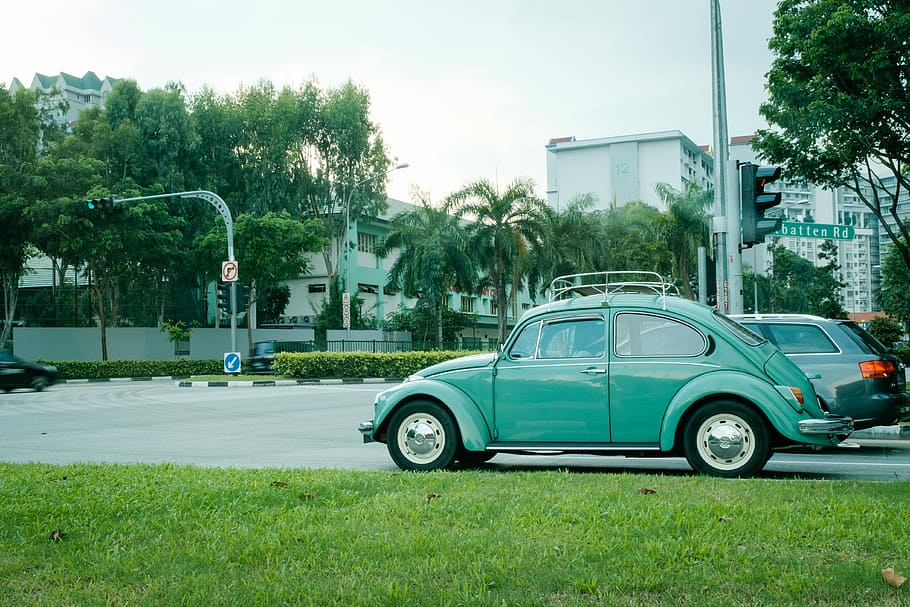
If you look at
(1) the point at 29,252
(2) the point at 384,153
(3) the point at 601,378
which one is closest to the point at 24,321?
(1) the point at 29,252

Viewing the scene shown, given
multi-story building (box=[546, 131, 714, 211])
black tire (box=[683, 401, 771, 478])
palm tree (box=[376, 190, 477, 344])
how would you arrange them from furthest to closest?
multi-story building (box=[546, 131, 714, 211])
palm tree (box=[376, 190, 477, 344])
black tire (box=[683, 401, 771, 478])

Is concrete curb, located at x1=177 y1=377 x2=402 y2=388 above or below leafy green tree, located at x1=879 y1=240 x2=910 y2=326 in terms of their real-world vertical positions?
below

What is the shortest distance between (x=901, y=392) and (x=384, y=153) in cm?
4221

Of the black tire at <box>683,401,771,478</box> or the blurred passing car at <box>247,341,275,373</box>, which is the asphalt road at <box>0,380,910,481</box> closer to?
the black tire at <box>683,401,771,478</box>

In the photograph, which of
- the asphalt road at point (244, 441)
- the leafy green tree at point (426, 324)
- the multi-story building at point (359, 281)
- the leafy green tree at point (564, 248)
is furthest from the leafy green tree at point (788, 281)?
the asphalt road at point (244, 441)

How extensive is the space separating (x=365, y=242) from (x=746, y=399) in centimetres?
4979

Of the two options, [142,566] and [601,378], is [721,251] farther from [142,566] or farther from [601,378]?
[142,566]

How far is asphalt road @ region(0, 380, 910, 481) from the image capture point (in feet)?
31.1

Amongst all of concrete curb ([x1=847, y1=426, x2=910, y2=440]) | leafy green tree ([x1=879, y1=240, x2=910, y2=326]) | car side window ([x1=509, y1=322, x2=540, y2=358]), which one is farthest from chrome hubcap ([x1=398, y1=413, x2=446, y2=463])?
leafy green tree ([x1=879, y1=240, x2=910, y2=326])

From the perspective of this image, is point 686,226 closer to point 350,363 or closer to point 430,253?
point 430,253

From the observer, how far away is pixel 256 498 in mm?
6383

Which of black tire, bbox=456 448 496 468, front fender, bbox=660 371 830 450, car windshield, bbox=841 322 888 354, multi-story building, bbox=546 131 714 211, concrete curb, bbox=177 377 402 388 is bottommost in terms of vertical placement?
concrete curb, bbox=177 377 402 388

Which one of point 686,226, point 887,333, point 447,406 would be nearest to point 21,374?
point 447,406

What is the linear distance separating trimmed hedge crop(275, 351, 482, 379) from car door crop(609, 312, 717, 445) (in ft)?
85.0
